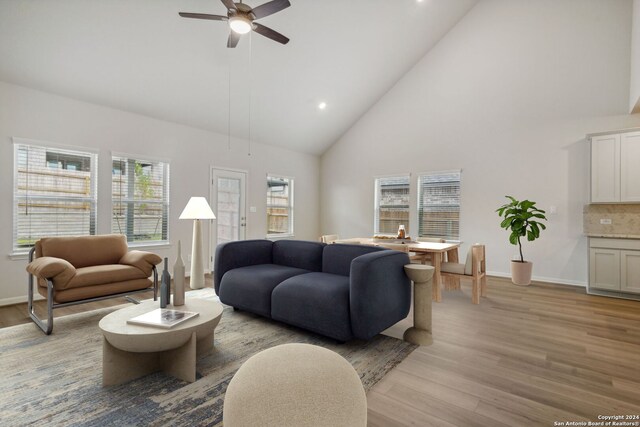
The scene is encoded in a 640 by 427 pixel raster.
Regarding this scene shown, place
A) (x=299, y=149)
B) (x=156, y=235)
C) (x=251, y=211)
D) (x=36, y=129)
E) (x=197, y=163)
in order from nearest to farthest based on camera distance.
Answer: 1. (x=36, y=129)
2. (x=156, y=235)
3. (x=197, y=163)
4. (x=251, y=211)
5. (x=299, y=149)

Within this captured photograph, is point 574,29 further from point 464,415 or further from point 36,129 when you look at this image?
point 36,129

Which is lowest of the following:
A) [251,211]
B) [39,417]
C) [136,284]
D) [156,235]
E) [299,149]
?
[39,417]

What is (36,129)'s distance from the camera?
3.88 meters

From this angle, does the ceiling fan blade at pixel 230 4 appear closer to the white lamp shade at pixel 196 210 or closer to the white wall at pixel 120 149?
the white lamp shade at pixel 196 210

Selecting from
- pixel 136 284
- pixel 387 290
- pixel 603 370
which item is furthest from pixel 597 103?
pixel 136 284

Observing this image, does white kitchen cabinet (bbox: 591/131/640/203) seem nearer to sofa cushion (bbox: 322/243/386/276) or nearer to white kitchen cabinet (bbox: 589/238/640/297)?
white kitchen cabinet (bbox: 589/238/640/297)

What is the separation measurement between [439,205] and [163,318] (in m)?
5.33

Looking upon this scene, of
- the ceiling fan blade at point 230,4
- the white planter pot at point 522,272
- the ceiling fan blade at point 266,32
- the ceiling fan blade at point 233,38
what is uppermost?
the ceiling fan blade at point 233,38

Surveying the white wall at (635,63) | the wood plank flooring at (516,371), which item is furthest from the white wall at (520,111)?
the wood plank flooring at (516,371)

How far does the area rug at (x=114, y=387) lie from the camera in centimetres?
167

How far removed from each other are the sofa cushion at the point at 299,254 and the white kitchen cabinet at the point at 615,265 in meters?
3.84

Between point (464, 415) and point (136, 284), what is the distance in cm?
332

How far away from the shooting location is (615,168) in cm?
425

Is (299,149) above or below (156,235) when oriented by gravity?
above
